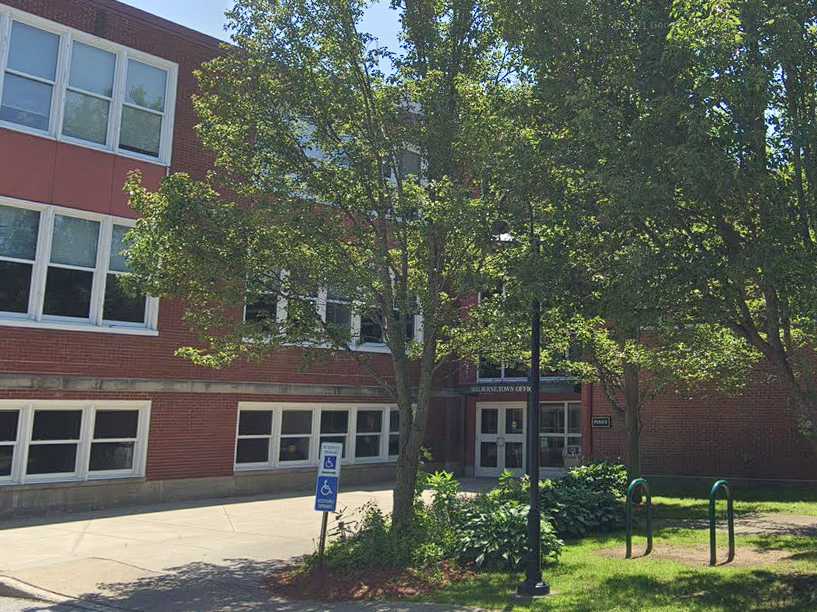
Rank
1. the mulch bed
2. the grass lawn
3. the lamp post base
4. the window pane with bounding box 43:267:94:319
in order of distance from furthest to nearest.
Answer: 1. the window pane with bounding box 43:267:94:319
2. the mulch bed
3. the lamp post base
4. the grass lawn

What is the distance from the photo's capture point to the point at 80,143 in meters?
15.2

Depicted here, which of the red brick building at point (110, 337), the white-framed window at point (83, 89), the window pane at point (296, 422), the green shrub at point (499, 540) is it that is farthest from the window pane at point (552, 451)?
the white-framed window at point (83, 89)

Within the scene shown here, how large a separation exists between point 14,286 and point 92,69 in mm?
4775

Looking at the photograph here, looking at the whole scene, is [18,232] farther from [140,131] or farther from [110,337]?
[140,131]

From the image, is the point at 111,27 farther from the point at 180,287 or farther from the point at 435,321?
the point at 435,321

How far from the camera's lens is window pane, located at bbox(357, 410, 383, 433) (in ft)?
69.5

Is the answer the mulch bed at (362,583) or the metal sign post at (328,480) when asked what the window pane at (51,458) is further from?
the metal sign post at (328,480)

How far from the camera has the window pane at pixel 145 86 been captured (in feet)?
53.2

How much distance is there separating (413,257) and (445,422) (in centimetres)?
1403

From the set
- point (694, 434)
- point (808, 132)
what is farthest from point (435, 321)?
point (694, 434)

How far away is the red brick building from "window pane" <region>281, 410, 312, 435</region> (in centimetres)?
4

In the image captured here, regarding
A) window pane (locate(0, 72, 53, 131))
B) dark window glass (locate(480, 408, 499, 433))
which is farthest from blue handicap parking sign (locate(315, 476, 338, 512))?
dark window glass (locate(480, 408, 499, 433))

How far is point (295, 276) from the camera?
10.4 m

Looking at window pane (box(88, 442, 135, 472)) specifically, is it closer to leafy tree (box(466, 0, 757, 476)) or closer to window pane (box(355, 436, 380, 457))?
window pane (box(355, 436, 380, 457))
